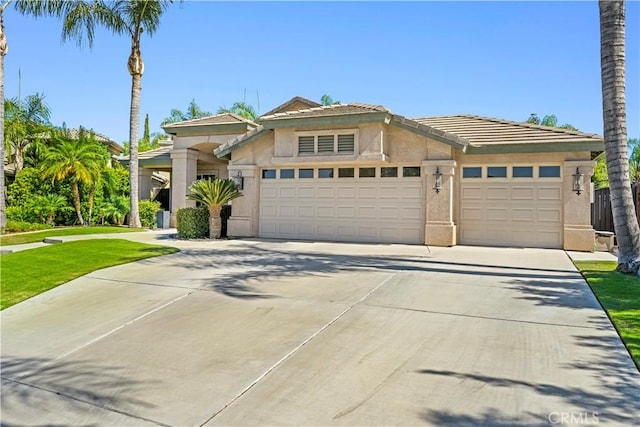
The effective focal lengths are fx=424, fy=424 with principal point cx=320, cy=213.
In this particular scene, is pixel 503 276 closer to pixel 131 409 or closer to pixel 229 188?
pixel 131 409

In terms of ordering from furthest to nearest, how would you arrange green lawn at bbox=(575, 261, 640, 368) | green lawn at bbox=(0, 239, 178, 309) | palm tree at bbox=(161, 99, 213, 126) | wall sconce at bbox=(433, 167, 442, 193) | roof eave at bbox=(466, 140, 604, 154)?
palm tree at bbox=(161, 99, 213, 126)
wall sconce at bbox=(433, 167, 442, 193)
roof eave at bbox=(466, 140, 604, 154)
green lawn at bbox=(0, 239, 178, 309)
green lawn at bbox=(575, 261, 640, 368)

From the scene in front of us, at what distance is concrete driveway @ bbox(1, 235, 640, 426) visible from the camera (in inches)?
137

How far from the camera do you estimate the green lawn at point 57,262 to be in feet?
25.3

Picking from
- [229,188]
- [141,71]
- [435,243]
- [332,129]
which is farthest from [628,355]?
[141,71]

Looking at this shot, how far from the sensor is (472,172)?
13.8 metres

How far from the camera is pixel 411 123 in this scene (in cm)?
1352

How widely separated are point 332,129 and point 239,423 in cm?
1191

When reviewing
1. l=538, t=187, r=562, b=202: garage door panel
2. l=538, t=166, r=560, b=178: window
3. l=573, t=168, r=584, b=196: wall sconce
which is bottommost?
l=538, t=187, r=562, b=202: garage door panel

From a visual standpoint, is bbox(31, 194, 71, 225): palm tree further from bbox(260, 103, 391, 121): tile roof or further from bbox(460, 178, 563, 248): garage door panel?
bbox(460, 178, 563, 248): garage door panel

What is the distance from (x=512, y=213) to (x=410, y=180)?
3.33 metres

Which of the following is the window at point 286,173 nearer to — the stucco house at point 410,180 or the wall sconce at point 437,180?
the stucco house at point 410,180

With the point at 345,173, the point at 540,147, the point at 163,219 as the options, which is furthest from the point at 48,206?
the point at 540,147

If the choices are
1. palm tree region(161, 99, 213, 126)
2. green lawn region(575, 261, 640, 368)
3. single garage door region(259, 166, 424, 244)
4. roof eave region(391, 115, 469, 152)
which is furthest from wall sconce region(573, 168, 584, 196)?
palm tree region(161, 99, 213, 126)

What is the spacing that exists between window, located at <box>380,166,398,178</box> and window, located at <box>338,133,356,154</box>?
1.27 meters
